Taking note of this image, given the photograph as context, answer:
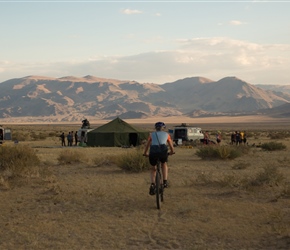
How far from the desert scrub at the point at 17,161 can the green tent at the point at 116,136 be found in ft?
59.1

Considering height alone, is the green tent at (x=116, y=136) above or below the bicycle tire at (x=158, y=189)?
below

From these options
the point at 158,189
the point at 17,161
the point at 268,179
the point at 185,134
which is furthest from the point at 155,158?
the point at 185,134

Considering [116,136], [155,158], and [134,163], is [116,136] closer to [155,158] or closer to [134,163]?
[134,163]

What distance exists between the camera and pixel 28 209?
9.70m

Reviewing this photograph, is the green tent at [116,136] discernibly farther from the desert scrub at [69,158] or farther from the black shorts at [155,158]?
the black shorts at [155,158]

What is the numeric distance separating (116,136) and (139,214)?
24.8 meters

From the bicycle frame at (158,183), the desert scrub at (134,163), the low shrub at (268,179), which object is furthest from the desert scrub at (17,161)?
the low shrub at (268,179)

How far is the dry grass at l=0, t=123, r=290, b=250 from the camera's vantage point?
282 inches

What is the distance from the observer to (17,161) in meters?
14.5

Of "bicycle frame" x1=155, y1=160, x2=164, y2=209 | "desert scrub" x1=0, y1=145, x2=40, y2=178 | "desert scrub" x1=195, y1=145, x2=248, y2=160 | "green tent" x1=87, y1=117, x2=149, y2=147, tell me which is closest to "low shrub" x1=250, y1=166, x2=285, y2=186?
"bicycle frame" x1=155, y1=160, x2=164, y2=209

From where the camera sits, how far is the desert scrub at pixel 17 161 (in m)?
14.1

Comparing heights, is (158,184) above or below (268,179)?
above

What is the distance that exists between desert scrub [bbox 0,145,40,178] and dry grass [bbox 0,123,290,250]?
0.42m

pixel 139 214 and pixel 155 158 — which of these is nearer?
pixel 139 214
